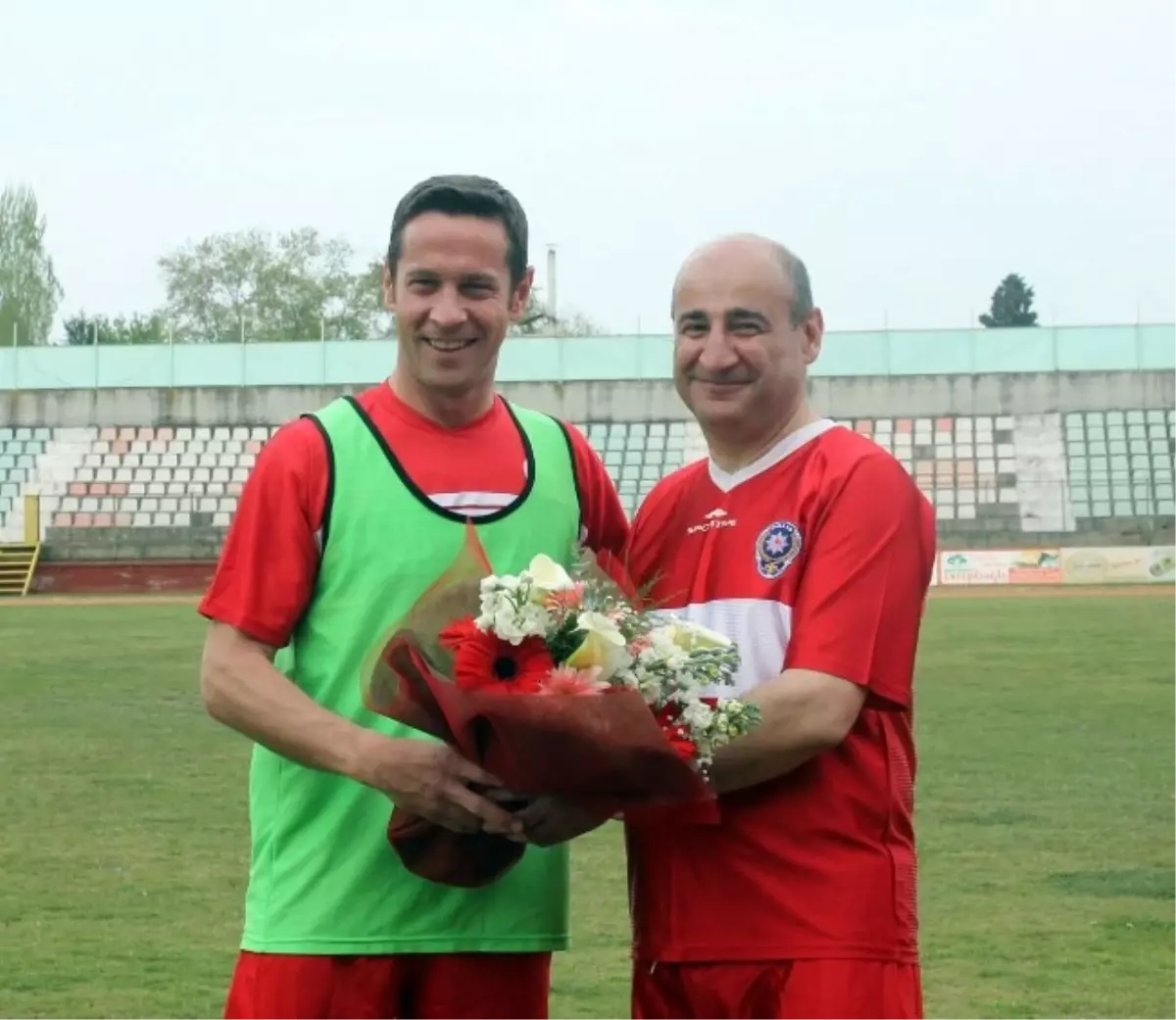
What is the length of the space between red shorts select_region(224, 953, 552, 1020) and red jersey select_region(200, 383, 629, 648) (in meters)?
0.59

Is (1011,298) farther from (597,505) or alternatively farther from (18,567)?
(597,505)

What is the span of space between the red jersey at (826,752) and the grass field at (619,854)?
3.28 m

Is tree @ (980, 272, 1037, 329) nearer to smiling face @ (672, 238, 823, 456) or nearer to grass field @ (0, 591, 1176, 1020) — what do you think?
grass field @ (0, 591, 1176, 1020)

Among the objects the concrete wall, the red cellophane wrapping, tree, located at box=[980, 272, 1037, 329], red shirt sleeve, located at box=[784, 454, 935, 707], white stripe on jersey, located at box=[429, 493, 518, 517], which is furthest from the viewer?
tree, located at box=[980, 272, 1037, 329]

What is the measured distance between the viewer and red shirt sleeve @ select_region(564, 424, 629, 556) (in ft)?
13.0

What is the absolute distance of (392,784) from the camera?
3.38 metres

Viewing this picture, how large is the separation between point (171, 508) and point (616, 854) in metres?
36.5

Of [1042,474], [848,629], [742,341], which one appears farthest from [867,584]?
[1042,474]

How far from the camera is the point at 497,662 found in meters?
3.14

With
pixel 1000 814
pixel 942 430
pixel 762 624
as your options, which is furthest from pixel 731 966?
pixel 942 430

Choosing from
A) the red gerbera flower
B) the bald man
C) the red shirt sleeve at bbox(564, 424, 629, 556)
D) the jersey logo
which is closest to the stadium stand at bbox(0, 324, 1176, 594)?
the red shirt sleeve at bbox(564, 424, 629, 556)

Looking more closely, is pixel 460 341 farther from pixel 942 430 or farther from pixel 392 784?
pixel 942 430

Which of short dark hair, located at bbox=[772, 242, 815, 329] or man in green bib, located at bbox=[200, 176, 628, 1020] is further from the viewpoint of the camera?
short dark hair, located at bbox=[772, 242, 815, 329]

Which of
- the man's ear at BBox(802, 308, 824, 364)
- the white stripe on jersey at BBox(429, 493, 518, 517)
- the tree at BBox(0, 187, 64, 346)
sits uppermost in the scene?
the tree at BBox(0, 187, 64, 346)
